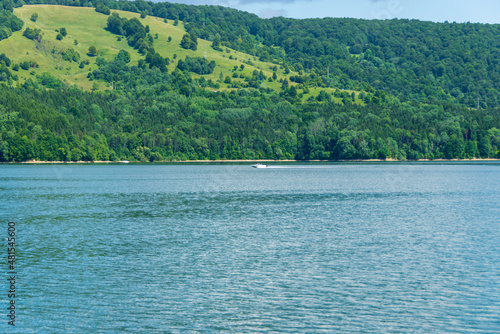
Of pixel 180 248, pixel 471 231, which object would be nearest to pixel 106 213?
pixel 180 248

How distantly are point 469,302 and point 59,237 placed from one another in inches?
1674

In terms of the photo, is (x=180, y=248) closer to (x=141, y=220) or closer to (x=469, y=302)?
(x=141, y=220)

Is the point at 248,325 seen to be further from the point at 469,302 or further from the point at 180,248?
the point at 180,248

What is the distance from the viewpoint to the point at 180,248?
56.3 meters

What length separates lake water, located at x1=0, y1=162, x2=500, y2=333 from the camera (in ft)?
113

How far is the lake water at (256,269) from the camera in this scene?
113 feet

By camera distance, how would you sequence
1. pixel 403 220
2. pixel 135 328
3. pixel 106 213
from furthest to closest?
pixel 106 213, pixel 403 220, pixel 135 328

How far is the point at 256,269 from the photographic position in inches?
1844

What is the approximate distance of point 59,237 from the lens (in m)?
62.5

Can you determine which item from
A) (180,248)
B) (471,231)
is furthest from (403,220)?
(180,248)

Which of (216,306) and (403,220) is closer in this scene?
(216,306)

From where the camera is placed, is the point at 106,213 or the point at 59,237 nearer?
the point at 59,237

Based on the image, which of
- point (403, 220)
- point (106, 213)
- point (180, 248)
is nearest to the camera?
point (180, 248)

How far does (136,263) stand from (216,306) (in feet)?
46.8
